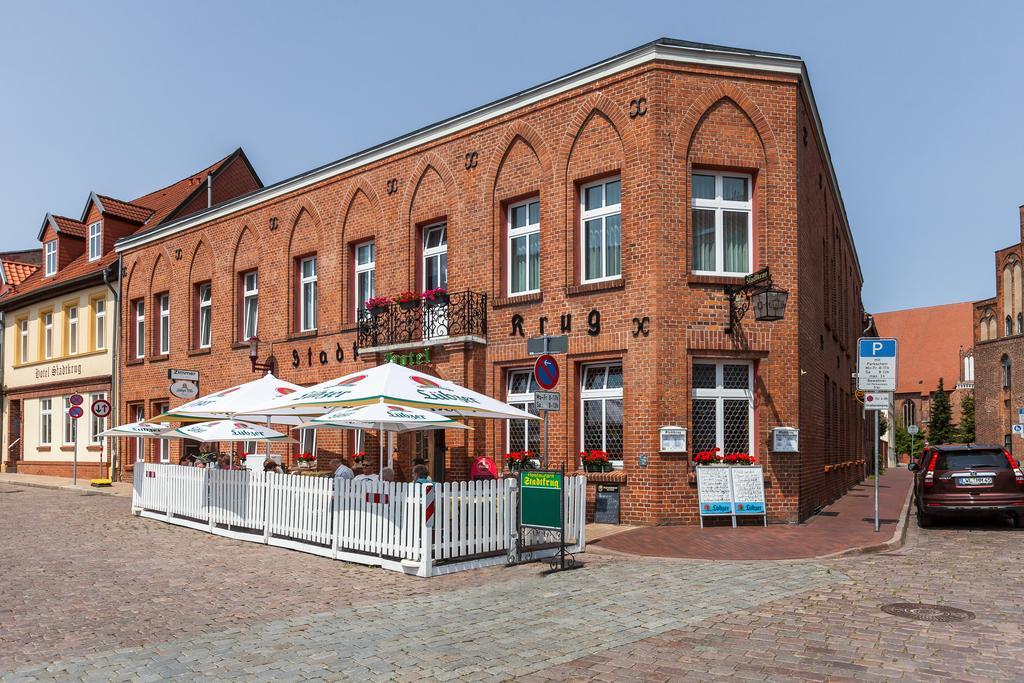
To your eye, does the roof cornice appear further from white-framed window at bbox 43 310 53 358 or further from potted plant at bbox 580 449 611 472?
white-framed window at bbox 43 310 53 358

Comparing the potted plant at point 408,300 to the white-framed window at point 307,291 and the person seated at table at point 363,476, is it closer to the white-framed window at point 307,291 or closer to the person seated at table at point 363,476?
the white-framed window at point 307,291

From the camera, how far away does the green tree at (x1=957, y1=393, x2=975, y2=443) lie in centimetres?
8038

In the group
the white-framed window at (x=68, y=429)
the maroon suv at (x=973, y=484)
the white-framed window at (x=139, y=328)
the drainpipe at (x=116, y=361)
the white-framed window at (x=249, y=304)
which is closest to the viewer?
the maroon suv at (x=973, y=484)

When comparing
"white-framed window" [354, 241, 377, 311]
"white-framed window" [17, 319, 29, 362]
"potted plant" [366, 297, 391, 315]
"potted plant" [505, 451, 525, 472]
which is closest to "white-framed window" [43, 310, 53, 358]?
"white-framed window" [17, 319, 29, 362]

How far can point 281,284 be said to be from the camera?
2331 centimetres

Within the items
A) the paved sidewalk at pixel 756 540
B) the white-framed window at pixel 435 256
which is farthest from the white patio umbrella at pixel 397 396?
the white-framed window at pixel 435 256

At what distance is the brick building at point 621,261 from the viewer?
15391 millimetres

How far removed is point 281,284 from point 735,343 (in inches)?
503

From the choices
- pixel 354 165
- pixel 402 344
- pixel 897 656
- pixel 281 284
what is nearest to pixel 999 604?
pixel 897 656

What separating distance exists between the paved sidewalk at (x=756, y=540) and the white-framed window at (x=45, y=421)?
2698 cm

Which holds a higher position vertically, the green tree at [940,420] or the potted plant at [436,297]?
the potted plant at [436,297]

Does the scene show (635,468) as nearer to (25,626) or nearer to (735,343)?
(735,343)

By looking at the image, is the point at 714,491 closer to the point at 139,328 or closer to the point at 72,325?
the point at 139,328

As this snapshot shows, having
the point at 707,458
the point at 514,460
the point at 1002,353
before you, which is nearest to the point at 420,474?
the point at 514,460
